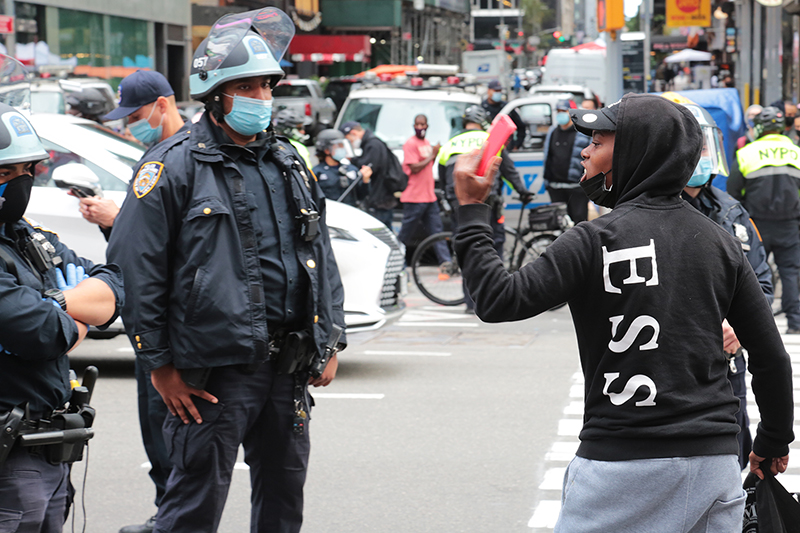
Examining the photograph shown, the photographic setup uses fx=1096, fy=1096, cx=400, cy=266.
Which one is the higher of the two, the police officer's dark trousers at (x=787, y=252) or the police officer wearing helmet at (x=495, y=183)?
the police officer wearing helmet at (x=495, y=183)

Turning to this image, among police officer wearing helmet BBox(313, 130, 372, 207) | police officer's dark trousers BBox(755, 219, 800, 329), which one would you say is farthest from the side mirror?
police officer wearing helmet BBox(313, 130, 372, 207)

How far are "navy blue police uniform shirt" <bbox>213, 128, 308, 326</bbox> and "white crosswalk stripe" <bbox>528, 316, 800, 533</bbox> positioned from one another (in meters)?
1.69

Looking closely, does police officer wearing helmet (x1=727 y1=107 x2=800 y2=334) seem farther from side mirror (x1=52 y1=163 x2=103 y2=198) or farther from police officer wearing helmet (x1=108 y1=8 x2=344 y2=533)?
police officer wearing helmet (x1=108 y1=8 x2=344 y2=533)

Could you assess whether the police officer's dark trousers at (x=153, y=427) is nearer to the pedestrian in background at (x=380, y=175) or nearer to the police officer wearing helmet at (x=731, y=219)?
the police officer wearing helmet at (x=731, y=219)

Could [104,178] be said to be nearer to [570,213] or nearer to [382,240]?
[382,240]

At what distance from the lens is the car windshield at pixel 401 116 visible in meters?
15.1

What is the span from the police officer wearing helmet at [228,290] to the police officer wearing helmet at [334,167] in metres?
8.21

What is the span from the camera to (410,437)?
665cm

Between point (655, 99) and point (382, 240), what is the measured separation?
20.1 ft

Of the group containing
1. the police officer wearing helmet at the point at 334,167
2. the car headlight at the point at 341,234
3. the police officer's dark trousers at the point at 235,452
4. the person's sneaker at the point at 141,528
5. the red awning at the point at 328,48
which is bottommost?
the person's sneaker at the point at 141,528

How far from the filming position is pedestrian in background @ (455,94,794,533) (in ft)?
8.54

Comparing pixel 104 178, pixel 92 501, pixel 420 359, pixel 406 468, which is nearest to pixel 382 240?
pixel 420 359

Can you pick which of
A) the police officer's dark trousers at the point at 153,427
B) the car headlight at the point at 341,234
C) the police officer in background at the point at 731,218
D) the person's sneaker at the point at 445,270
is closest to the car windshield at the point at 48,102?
the person's sneaker at the point at 445,270

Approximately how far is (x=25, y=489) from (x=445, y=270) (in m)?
8.99
